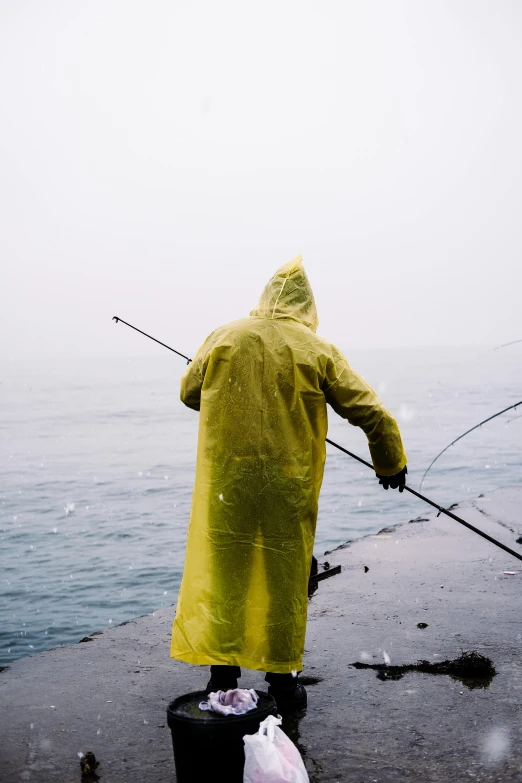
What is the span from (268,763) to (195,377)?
61.7 inches

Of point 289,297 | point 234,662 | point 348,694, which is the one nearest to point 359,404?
point 289,297

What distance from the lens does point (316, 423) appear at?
10.4ft

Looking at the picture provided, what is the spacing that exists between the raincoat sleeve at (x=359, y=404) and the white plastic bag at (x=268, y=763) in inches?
50.4

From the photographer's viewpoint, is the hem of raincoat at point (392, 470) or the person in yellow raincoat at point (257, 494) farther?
the hem of raincoat at point (392, 470)

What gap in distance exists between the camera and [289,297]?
3.31m

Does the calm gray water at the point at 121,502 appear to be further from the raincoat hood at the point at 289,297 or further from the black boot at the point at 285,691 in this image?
the black boot at the point at 285,691

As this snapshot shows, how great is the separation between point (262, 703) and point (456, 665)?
4.86 feet

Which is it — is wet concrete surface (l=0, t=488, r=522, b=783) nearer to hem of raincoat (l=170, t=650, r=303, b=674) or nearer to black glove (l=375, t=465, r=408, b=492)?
hem of raincoat (l=170, t=650, r=303, b=674)

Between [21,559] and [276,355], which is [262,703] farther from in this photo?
[21,559]

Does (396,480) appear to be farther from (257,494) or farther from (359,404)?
(257,494)

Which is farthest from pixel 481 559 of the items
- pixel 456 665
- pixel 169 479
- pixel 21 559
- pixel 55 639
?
pixel 169 479

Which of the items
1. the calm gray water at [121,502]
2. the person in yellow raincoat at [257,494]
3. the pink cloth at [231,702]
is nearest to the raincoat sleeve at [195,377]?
the person in yellow raincoat at [257,494]

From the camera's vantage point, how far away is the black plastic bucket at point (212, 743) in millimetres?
2486

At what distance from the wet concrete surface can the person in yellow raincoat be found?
398 mm
